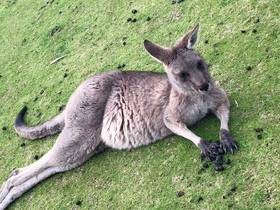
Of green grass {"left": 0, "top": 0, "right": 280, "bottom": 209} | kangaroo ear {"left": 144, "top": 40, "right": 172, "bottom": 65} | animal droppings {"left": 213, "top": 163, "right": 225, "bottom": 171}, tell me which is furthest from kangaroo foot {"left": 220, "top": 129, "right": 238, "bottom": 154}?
kangaroo ear {"left": 144, "top": 40, "right": 172, "bottom": 65}

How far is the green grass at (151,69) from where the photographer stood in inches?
164

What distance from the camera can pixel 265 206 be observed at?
145 inches

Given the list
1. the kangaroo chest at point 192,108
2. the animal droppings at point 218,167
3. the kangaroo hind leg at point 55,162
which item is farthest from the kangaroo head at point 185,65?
the kangaroo hind leg at point 55,162

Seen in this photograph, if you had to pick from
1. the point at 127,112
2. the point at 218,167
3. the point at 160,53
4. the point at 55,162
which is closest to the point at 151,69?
the point at 127,112

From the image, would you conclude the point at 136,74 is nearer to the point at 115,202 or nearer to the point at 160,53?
the point at 160,53

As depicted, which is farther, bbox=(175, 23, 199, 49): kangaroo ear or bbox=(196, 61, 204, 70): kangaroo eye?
bbox=(175, 23, 199, 49): kangaroo ear

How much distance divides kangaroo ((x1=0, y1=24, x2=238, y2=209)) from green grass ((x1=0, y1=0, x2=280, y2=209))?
132 mm

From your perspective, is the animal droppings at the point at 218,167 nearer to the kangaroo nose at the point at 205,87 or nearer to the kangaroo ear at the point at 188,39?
the kangaroo nose at the point at 205,87

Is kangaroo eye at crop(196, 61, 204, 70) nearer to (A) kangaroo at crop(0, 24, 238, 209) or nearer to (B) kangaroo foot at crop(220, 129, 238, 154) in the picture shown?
(A) kangaroo at crop(0, 24, 238, 209)

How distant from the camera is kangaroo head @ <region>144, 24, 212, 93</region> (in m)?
4.54

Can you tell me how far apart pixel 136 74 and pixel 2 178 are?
2150 mm

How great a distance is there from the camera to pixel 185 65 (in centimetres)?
461

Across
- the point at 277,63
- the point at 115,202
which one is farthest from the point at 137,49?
the point at 115,202

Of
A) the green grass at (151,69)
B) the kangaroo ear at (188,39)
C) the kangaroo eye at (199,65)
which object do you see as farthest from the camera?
the kangaroo ear at (188,39)
